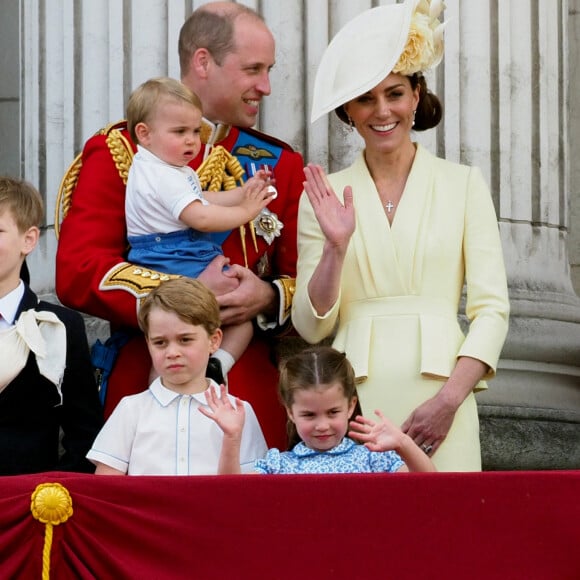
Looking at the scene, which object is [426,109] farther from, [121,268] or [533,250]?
[533,250]

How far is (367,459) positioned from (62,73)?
2.38 meters

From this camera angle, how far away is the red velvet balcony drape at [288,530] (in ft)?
12.6

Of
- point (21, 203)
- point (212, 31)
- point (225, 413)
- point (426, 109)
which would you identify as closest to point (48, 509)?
point (225, 413)

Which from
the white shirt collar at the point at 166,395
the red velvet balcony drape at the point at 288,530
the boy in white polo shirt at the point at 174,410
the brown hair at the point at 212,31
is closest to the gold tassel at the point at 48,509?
the red velvet balcony drape at the point at 288,530

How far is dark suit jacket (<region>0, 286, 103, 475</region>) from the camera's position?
15.2 ft

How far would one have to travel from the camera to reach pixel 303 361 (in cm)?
455

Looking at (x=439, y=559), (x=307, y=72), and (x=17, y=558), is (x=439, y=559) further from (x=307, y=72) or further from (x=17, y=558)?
(x=307, y=72)

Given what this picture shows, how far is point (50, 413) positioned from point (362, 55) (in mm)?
1282

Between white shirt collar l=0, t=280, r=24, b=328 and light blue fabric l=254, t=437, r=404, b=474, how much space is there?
2.46ft

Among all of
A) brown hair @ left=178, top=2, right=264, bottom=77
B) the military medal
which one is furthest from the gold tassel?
brown hair @ left=178, top=2, right=264, bottom=77

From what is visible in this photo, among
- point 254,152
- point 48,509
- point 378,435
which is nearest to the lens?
point 48,509

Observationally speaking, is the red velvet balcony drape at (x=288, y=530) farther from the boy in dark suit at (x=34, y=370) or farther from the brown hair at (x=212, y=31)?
the brown hair at (x=212, y=31)

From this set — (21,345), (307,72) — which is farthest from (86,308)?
(307,72)

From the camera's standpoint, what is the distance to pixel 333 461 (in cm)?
446
